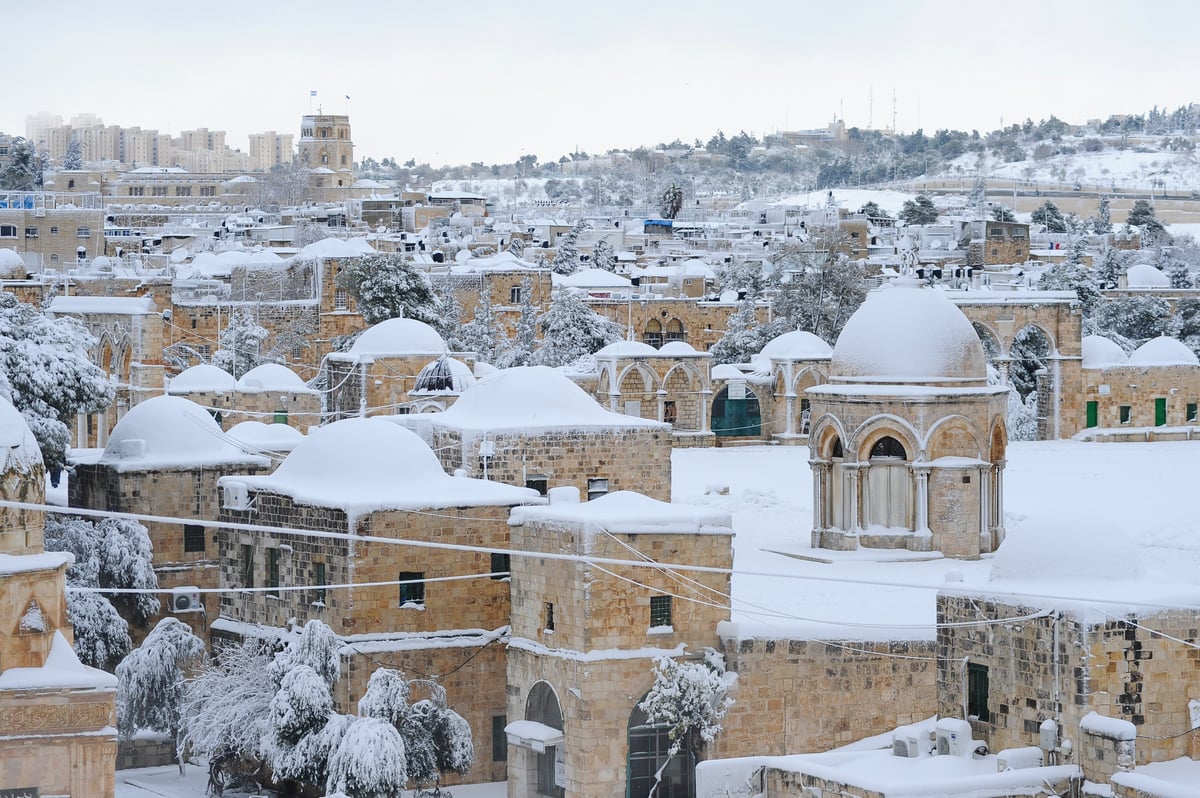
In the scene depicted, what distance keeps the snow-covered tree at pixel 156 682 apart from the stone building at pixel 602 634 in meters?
4.79

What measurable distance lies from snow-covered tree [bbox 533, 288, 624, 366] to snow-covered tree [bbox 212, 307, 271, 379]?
7.42m

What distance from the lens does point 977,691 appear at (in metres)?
20.4

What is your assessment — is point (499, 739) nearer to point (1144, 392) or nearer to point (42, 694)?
point (42, 694)

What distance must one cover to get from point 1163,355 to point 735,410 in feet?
35.5

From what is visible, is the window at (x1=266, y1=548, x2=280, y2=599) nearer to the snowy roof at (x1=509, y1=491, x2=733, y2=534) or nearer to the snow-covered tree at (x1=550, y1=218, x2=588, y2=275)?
the snowy roof at (x1=509, y1=491, x2=733, y2=534)

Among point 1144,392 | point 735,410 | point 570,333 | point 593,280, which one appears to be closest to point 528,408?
point 735,410

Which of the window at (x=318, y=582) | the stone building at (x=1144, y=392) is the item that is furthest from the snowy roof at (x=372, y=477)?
the stone building at (x=1144, y=392)

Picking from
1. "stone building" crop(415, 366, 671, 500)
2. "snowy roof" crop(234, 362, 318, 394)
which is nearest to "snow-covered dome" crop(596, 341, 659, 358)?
"snowy roof" crop(234, 362, 318, 394)

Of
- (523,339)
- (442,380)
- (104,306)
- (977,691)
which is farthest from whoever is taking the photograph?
(523,339)

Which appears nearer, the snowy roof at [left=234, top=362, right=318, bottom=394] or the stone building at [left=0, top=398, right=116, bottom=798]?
the stone building at [left=0, top=398, right=116, bottom=798]

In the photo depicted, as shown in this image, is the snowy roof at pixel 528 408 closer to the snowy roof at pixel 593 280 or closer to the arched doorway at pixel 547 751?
the arched doorway at pixel 547 751

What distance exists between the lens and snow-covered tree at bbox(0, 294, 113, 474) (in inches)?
1097

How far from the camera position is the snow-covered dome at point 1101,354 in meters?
49.0

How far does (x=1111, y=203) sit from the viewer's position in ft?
520
